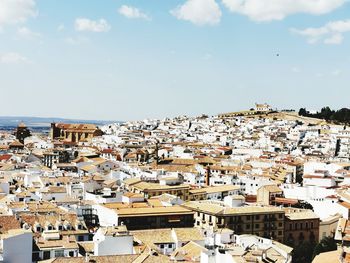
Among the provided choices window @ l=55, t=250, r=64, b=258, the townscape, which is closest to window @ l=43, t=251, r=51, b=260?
the townscape

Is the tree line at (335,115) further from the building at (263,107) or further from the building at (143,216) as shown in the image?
the building at (143,216)

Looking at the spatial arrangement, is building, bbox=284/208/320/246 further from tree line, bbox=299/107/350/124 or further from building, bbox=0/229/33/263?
tree line, bbox=299/107/350/124

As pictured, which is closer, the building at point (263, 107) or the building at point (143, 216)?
the building at point (143, 216)

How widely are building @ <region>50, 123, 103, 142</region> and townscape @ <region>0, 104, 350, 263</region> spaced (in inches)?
801

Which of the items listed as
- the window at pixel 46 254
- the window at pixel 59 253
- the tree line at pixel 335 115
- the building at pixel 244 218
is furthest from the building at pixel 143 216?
the tree line at pixel 335 115

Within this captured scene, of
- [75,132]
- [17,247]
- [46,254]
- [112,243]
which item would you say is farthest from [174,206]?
[75,132]

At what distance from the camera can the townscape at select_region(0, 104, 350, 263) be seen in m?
28.8

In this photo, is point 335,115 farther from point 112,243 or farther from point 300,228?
point 112,243

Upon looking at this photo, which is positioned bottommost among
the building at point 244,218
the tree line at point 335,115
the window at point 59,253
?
the building at point 244,218

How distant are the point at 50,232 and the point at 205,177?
3389cm

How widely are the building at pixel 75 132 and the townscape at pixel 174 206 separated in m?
20.4

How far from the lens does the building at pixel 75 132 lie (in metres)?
119

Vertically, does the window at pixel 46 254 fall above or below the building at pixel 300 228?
above

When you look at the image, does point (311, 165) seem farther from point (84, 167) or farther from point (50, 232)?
point (50, 232)
